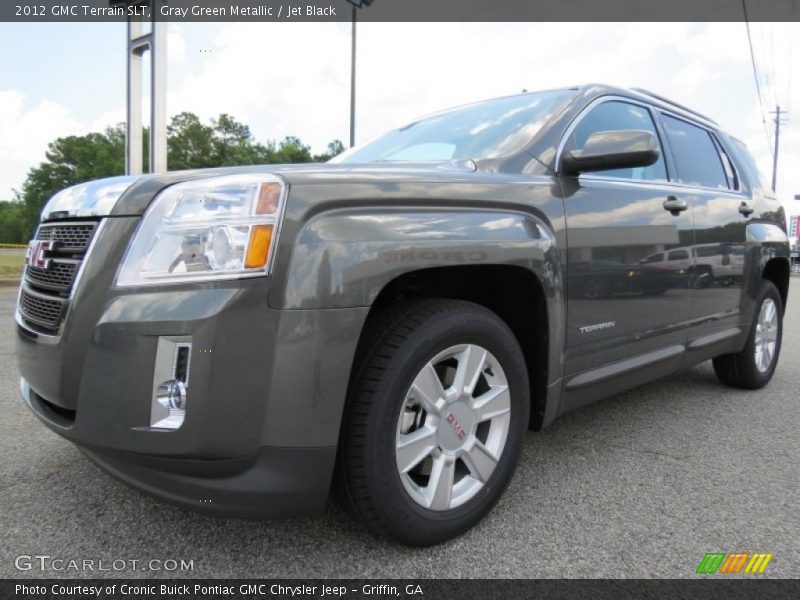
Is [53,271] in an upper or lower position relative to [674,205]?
lower

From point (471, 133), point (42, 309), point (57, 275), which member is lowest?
point (42, 309)

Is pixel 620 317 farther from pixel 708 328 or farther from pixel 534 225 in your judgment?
pixel 708 328

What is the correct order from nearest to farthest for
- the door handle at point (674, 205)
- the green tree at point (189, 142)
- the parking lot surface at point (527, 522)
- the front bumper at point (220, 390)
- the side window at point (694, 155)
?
1. the front bumper at point (220, 390)
2. the parking lot surface at point (527, 522)
3. the door handle at point (674, 205)
4. the side window at point (694, 155)
5. the green tree at point (189, 142)

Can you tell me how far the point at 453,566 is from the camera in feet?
5.64

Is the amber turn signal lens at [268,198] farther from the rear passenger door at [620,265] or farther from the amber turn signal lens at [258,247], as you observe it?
the rear passenger door at [620,265]

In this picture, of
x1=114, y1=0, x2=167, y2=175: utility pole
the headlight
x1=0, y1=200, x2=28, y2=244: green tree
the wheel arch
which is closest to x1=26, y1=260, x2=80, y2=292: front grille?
the headlight

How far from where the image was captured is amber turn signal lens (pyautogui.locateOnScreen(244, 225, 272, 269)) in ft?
4.76

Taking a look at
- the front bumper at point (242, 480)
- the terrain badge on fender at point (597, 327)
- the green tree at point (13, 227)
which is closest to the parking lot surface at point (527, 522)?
the front bumper at point (242, 480)

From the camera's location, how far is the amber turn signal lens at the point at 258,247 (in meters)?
1.45

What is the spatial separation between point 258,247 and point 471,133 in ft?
4.97

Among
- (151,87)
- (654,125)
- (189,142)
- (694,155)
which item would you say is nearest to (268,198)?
(654,125)

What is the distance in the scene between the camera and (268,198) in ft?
4.91

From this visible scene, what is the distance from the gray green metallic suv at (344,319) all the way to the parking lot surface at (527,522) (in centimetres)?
18

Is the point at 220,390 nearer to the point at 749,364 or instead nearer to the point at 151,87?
the point at 749,364
